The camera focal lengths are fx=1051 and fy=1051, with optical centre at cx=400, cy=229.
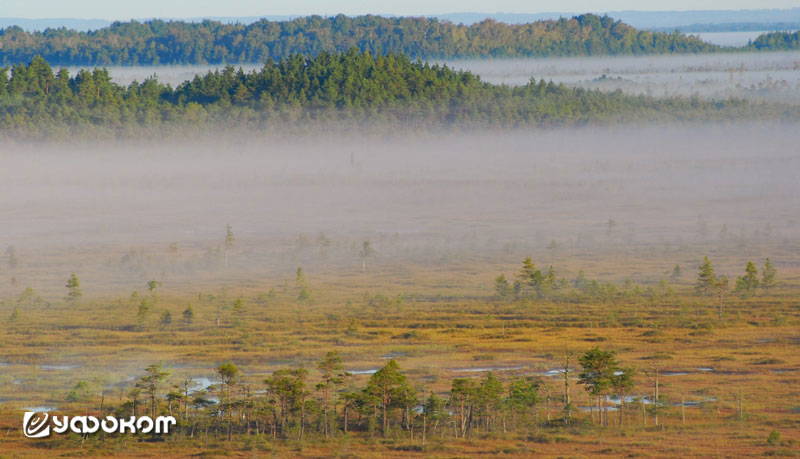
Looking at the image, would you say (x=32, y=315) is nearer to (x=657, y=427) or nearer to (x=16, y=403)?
(x=16, y=403)

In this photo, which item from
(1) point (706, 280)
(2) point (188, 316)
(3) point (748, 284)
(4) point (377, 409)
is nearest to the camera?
(4) point (377, 409)

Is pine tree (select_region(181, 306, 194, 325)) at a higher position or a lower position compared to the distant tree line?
lower

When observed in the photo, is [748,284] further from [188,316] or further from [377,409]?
[377,409]

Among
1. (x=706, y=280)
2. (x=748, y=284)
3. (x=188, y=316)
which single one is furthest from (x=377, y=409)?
(x=748, y=284)

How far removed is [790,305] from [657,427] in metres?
60.6

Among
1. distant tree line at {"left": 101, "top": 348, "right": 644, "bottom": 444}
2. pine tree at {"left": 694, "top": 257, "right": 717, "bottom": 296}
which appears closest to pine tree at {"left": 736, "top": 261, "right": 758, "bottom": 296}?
pine tree at {"left": 694, "top": 257, "right": 717, "bottom": 296}

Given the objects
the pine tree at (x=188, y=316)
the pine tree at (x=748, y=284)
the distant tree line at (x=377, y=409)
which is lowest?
the pine tree at (x=748, y=284)

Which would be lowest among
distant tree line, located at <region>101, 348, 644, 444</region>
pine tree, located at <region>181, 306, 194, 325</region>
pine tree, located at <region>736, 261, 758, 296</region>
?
pine tree, located at <region>736, 261, 758, 296</region>

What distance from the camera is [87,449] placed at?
58188 mm

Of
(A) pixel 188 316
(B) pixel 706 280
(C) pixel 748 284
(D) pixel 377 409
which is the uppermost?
(D) pixel 377 409

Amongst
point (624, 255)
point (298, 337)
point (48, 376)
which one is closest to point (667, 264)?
point (624, 255)

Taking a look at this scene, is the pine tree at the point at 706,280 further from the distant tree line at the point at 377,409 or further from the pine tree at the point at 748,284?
the distant tree line at the point at 377,409

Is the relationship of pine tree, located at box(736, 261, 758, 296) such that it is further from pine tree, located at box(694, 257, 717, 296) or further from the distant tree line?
the distant tree line

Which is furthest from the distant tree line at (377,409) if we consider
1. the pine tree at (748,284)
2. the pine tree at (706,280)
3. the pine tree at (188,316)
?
the pine tree at (748,284)
